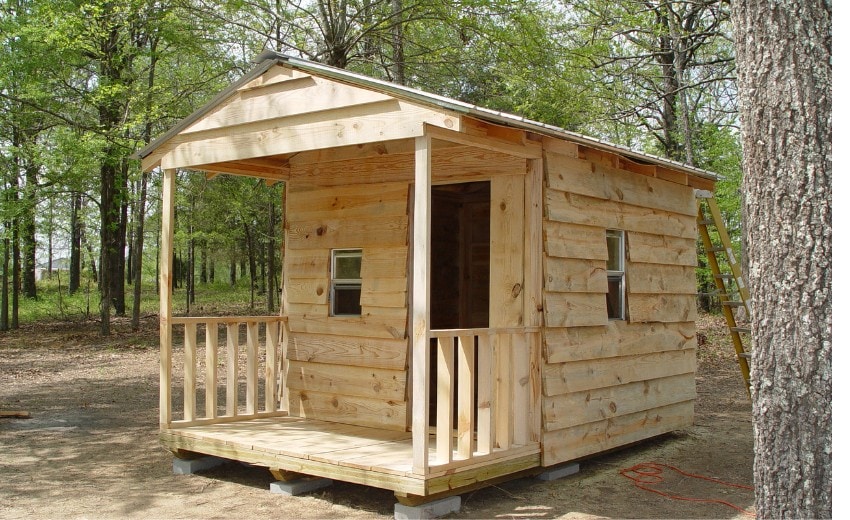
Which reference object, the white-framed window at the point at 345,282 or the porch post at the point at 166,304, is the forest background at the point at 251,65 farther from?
the porch post at the point at 166,304

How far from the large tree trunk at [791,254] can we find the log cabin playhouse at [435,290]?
2.25 m

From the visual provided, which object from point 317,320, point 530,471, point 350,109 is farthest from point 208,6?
point 530,471

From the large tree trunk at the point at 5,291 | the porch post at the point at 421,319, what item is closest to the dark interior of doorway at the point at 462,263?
the porch post at the point at 421,319

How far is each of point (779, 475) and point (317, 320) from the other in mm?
5300

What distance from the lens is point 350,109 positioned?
6352 mm

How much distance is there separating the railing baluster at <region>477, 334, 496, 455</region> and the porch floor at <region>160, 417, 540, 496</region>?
113 mm

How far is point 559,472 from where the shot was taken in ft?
23.9

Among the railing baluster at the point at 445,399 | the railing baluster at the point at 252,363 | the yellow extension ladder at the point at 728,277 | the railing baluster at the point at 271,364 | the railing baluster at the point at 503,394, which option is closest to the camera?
the railing baluster at the point at 445,399

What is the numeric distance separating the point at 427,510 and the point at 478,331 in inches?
54.4

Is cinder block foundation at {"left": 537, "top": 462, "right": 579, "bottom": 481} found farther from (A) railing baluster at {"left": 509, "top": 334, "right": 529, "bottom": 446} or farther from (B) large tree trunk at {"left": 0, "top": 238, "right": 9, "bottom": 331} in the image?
(B) large tree trunk at {"left": 0, "top": 238, "right": 9, "bottom": 331}

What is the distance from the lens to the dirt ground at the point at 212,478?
6.29 meters

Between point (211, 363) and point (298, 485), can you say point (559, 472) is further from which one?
point (211, 363)

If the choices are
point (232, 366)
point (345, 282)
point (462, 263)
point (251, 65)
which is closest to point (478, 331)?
point (345, 282)

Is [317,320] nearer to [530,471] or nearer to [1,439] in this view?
[530,471]
